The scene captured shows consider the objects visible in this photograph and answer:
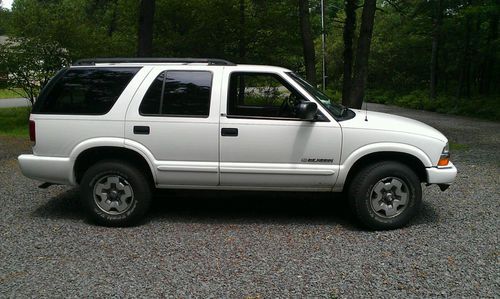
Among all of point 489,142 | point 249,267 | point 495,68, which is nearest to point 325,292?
point 249,267

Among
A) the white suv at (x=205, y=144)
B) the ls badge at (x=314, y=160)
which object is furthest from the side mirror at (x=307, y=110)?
the ls badge at (x=314, y=160)

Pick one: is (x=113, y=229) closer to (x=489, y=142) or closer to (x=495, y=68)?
Result: (x=489, y=142)

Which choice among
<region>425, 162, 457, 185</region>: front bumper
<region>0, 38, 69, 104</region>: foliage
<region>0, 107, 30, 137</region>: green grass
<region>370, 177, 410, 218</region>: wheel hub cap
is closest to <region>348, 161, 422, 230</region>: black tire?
<region>370, 177, 410, 218</region>: wheel hub cap

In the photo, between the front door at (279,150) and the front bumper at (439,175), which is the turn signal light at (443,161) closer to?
the front bumper at (439,175)

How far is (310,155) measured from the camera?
5184 millimetres

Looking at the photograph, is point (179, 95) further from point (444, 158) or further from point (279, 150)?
point (444, 158)

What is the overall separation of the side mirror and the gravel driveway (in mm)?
1264

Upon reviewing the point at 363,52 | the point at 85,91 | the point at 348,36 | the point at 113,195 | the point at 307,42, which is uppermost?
the point at 348,36

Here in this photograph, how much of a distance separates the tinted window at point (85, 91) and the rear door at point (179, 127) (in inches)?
10.8

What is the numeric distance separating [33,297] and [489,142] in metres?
12.3

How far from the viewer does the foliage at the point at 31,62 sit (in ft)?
50.0

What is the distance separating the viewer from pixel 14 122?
17.0m

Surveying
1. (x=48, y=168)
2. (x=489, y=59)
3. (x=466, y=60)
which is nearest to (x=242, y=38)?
(x=48, y=168)

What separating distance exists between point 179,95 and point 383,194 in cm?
251
